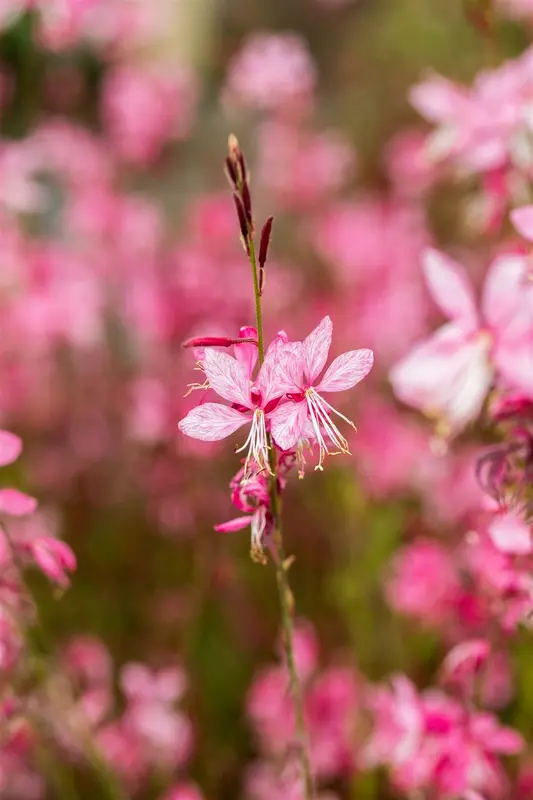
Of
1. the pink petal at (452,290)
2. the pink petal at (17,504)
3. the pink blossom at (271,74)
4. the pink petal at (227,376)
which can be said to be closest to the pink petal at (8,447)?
the pink petal at (17,504)

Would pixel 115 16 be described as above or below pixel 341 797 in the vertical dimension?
above

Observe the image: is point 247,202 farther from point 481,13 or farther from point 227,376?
point 481,13

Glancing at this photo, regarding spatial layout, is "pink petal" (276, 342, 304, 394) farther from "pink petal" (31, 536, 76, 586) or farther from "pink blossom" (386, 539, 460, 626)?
"pink blossom" (386, 539, 460, 626)

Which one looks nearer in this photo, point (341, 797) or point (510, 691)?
point (510, 691)

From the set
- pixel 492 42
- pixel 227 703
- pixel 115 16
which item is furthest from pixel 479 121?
pixel 115 16

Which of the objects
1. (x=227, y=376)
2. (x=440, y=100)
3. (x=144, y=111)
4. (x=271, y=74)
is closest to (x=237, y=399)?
(x=227, y=376)

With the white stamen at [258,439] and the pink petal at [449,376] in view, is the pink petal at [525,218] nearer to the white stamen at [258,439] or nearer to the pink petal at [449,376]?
the pink petal at [449,376]

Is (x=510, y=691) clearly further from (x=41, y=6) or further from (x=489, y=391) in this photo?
(x=41, y=6)
